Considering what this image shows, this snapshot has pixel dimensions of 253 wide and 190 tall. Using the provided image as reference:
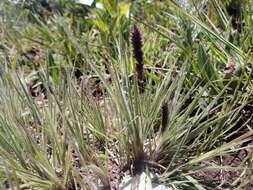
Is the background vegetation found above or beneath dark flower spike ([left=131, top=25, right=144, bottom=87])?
beneath

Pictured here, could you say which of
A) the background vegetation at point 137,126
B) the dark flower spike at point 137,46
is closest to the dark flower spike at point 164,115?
the background vegetation at point 137,126

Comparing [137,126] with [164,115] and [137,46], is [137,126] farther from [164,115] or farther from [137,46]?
[137,46]

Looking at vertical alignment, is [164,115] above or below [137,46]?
below

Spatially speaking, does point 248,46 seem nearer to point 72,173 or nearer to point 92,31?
point 72,173

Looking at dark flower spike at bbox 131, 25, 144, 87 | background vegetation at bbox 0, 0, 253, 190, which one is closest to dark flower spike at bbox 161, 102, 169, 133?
background vegetation at bbox 0, 0, 253, 190

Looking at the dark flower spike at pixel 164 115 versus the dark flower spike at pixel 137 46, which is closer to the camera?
the dark flower spike at pixel 164 115

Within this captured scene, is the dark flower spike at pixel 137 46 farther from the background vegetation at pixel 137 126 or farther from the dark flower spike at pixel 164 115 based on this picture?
the dark flower spike at pixel 164 115

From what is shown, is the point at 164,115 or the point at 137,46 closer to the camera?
the point at 164,115

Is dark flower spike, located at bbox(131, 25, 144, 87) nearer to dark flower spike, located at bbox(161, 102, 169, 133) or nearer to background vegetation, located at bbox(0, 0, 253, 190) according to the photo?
background vegetation, located at bbox(0, 0, 253, 190)

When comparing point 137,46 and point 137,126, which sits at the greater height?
point 137,46

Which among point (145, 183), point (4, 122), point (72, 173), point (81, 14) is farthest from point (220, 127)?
point (81, 14)

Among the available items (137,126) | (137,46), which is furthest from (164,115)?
(137,46)
